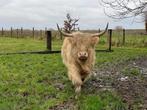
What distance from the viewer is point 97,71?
1422 cm

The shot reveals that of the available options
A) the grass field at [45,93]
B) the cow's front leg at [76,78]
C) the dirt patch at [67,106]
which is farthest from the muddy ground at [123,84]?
the cow's front leg at [76,78]

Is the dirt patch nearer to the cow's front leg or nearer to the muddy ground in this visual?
the muddy ground

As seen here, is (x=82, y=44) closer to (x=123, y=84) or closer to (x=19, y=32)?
(x=123, y=84)

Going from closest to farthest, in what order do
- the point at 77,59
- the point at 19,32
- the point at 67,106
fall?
the point at 67,106
the point at 77,59
the point at 19,32

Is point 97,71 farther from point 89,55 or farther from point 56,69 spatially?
point 89,55

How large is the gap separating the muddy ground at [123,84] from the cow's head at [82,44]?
3.32ft

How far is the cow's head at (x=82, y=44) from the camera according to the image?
33.7 ft

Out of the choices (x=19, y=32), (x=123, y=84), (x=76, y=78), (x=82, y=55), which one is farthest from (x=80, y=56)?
(x=19, y=32)

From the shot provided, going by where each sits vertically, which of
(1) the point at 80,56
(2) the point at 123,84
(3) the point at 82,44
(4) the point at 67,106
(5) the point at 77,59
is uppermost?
(3) the point at 82,44

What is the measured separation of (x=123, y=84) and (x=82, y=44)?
6.82 feet

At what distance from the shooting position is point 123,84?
11727 mm

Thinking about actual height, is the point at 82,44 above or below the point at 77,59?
above

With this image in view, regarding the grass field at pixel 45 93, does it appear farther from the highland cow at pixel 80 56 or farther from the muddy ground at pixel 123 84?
the highland cow at pixel 80 56

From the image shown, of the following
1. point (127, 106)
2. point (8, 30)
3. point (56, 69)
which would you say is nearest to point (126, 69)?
point (56, 69)
